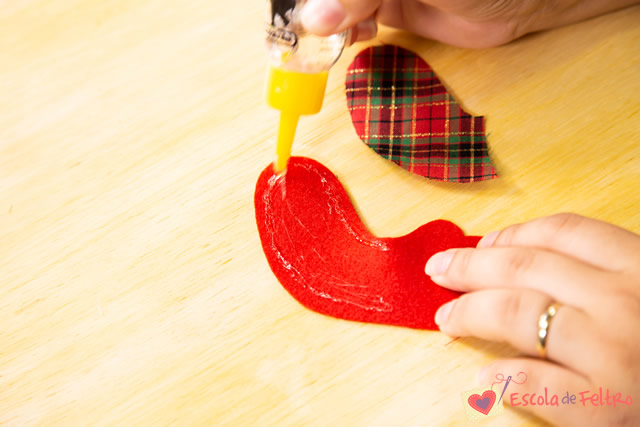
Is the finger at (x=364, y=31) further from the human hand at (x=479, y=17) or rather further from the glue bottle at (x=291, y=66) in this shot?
the glue bottle at (x=291, y=66)

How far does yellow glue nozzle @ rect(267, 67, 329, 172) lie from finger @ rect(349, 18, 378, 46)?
24 centimetres

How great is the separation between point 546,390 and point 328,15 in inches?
21.6

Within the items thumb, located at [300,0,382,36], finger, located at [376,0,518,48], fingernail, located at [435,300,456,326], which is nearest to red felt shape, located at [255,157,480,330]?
fingernail, located at [435,300,456,326]

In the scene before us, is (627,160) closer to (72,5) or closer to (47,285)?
(47,285)

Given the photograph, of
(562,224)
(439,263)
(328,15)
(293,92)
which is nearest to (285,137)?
(293,92)

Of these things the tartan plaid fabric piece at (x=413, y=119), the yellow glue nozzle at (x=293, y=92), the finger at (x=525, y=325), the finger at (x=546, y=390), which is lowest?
the finger at (x=546, y=390)

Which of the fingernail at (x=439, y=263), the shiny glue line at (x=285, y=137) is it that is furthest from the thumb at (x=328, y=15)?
the fingernail at (x=439, y=263)

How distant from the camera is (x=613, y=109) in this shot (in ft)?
2.78

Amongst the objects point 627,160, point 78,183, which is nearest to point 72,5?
point 78,183

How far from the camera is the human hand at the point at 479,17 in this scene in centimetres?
89

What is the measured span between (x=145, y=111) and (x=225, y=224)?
0.90ft

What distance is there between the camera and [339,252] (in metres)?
0.77

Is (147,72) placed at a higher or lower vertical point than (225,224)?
higher

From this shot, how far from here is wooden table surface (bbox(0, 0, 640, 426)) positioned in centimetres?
70
